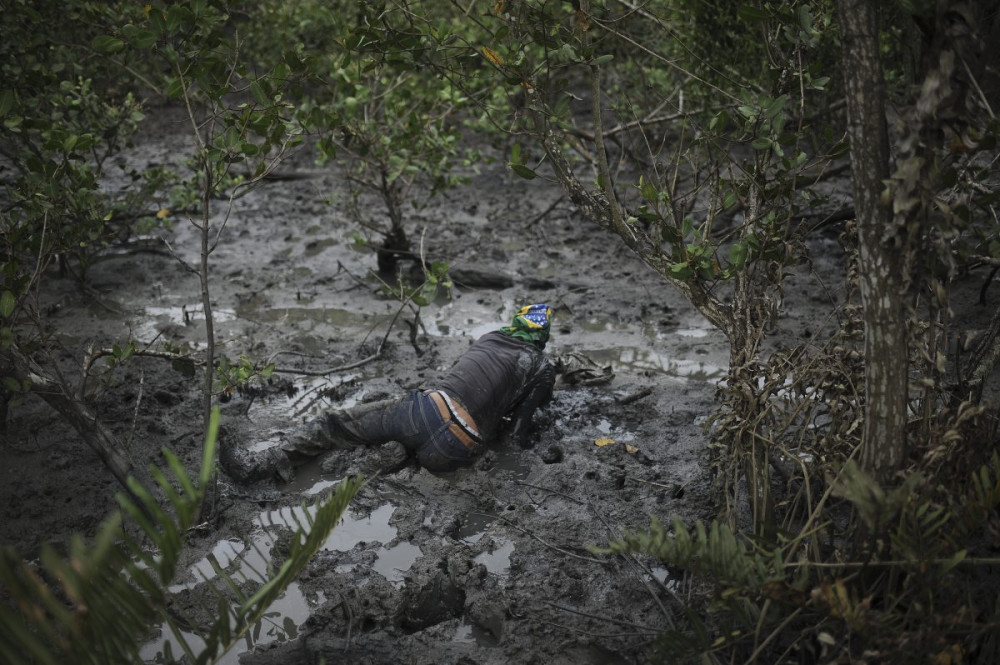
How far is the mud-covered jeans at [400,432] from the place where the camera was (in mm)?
4484

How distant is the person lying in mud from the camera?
14.7ft

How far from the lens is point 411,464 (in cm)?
463

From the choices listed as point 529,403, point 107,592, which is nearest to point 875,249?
point 107,592

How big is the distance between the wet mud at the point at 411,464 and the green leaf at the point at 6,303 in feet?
3.03

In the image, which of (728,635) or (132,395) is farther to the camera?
(132,395)

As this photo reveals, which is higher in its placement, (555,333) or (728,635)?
(728,635)

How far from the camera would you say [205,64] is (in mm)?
3572

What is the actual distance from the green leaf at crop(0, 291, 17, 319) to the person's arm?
8.75ft

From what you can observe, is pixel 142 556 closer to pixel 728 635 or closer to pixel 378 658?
pixel 378 658

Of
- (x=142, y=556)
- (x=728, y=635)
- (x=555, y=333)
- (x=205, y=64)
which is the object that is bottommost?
(x=555, y=333)

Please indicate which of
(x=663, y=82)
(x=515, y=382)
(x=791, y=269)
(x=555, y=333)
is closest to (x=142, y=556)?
(x=515, y=382)

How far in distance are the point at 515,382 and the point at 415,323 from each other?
1.37m

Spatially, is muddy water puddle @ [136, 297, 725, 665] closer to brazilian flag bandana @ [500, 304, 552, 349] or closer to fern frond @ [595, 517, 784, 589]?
brazilian flag bandana @ [500, 304, 552, 349]

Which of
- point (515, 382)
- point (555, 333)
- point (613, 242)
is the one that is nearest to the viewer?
point (515, 382)
